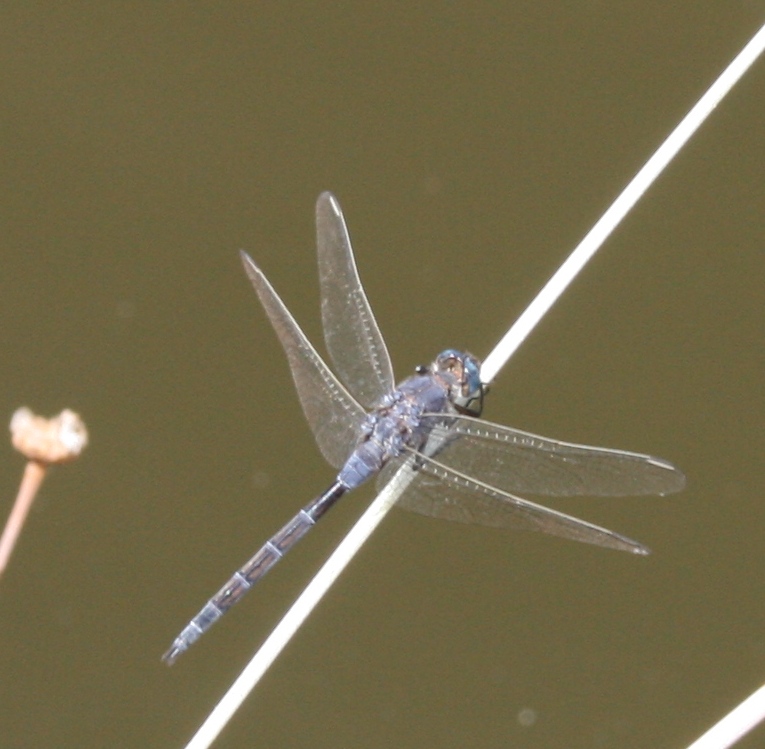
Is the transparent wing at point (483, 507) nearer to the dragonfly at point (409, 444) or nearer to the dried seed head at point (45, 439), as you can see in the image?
the dragonfly at point (409, 444)

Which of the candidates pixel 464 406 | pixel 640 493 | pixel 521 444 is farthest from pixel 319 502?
pixel 640 493

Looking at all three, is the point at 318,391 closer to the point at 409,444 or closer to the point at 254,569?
the point at 409,444

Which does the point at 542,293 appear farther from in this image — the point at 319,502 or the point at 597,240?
the point at 319,502

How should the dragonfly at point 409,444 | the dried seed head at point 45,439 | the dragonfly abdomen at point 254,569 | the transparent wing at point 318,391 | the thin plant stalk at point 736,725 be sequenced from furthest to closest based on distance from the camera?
1. the transparent wing at point 318,391
2. the dragonfly abdomen at point 254,569
3. the dragonfly at point 409,444
4. the thin plant stalk at point 736,725
5. the dried seed head at point 45,439

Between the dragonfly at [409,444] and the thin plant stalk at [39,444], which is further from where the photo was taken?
the dragonfly at [409,444]

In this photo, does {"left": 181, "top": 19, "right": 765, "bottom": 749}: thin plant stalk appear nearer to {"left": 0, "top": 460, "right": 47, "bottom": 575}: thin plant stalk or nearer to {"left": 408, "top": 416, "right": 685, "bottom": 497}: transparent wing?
{"left": 408, "top": 416, "right": 685, "bottom": 497}: transparent wing

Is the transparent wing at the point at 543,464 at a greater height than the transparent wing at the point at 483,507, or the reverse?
the transparent wing at the point at 543,464

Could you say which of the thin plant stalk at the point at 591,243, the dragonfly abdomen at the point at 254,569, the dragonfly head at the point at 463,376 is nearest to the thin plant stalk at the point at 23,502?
the thin plant stalk at the point at 591,243
